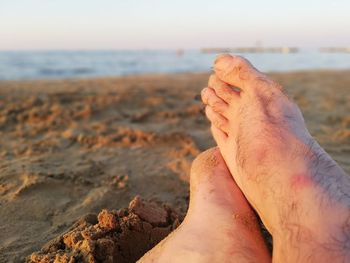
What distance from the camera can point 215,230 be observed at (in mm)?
1268

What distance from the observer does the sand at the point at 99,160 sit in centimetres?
147

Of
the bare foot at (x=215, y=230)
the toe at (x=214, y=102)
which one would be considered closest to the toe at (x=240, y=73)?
the toe at (x=214, y=102)

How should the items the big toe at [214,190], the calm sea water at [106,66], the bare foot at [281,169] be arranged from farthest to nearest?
the calm sea water at [106,66] < the big toe at [214,190] < the bare foot at [281,169]

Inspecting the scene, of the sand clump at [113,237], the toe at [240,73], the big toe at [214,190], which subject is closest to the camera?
the sand clump at [113,237]

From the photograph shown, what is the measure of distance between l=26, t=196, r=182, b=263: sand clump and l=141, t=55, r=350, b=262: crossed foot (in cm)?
16

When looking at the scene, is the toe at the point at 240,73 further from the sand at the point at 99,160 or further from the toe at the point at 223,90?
the sand at the point at 99,160

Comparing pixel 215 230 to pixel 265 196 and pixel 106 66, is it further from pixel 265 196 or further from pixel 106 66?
pixel 106 66

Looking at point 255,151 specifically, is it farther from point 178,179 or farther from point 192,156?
point 192,156

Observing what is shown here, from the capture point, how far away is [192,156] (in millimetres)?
2582

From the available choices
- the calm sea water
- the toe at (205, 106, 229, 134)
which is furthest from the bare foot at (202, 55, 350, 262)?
the calm sea water

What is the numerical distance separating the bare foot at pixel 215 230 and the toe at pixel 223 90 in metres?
0.54

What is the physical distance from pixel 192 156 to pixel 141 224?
117 cm

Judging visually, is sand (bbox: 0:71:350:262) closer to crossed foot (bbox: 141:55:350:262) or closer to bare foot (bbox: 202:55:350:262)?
crossed foot (bbox: 141:55:350:262)

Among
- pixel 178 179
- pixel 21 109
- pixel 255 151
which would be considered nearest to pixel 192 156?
pixel 178 179
